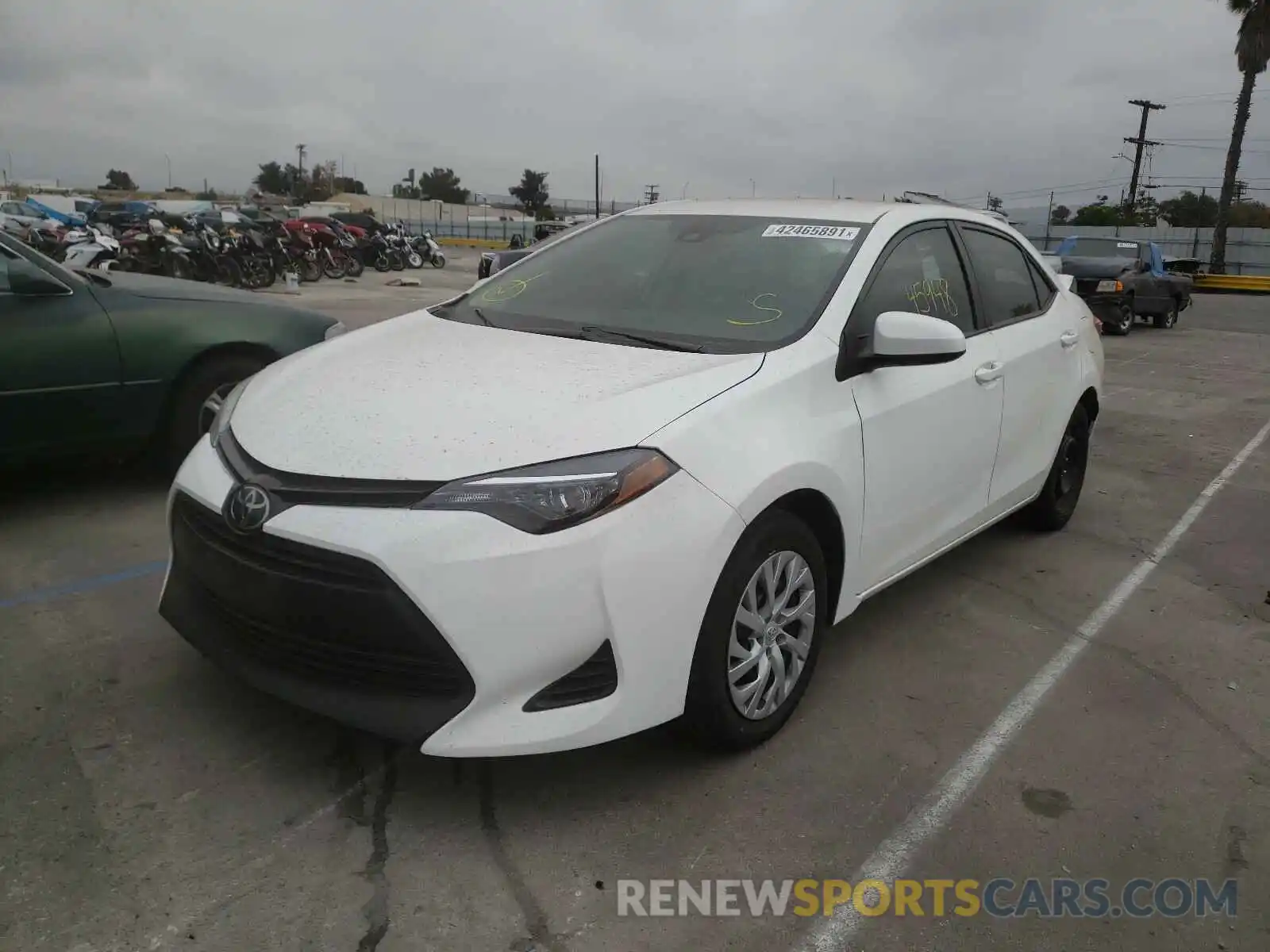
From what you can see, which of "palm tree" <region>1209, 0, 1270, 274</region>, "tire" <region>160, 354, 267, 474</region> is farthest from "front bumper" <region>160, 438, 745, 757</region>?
"palm tree" <region>1209, 0, 1270, 274</region>

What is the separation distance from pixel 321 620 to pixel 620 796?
3.12 feet

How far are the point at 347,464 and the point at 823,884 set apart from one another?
62.2 inches

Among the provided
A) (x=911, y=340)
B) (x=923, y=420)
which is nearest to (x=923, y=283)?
(x=923, y=420)

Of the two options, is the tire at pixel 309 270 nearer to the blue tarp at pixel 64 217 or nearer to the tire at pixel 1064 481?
the blue tarp at pixel 64 217

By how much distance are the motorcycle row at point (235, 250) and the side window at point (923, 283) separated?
37.0ft

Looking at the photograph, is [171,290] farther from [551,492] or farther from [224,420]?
[551,492]

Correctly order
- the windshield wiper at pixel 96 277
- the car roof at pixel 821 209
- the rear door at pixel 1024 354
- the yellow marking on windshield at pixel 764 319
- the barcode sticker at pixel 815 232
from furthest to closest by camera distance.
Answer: the windshield wiper at pixel 96 277
the rear door at pixel 1024 354
the car roof at pixel 821 209
the barcode sticker at pixel 815 232
the yellow marking on windshield at pixel 764 319

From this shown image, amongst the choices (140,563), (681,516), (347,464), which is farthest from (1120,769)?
(140,563)

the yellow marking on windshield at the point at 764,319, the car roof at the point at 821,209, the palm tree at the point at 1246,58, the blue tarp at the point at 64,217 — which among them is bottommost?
the blue tarp at the point at 64,217

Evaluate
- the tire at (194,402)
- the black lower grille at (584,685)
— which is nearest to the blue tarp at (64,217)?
the tire at (194,402)

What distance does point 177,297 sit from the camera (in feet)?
17.5

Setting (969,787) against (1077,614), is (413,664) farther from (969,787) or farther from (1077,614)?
(1077,614)

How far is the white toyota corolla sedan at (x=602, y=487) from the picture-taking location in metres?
2.52

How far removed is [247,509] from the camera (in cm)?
269
